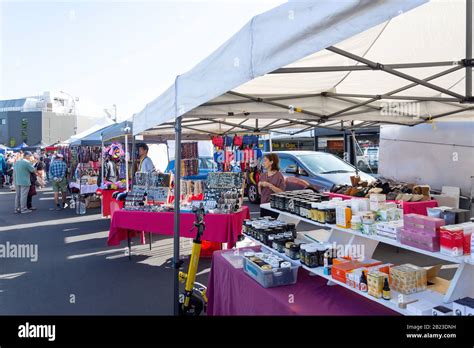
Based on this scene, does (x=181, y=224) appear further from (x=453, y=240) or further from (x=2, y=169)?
(x=2, y=169)

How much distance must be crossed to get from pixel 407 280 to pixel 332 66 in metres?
1.81

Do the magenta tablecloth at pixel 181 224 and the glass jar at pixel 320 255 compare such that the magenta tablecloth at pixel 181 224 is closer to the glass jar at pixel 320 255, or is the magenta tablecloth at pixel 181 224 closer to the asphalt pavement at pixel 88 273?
→ the asphalt pavement at pixel 88 273

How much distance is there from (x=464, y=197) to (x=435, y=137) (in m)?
1.29

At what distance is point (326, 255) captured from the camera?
237 cm

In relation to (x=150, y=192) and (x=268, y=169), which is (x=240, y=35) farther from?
(x=150, y=192)

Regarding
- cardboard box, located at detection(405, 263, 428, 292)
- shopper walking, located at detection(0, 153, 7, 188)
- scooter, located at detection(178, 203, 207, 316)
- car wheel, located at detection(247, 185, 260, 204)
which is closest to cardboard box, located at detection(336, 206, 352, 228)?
cardboard box, located at detection(405, 263, 428, 292)

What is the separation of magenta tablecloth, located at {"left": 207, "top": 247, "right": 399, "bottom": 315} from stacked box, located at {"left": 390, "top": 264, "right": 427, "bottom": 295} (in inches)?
7.1

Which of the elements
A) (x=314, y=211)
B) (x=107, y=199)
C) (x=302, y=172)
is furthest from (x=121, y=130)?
(x=314, y=211)

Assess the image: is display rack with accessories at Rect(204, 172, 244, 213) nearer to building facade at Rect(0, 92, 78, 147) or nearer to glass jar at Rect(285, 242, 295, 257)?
glass jar at Rect(285, 242, 295, 257)

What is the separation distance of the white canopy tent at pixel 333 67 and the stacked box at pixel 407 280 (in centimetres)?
138

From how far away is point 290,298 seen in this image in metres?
2.29

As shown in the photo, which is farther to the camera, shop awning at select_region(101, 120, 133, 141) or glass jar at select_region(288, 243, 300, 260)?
shop awning at select_region(101, 120, 133, 141)

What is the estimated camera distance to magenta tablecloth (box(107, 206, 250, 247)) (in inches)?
180
